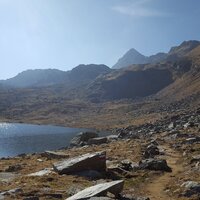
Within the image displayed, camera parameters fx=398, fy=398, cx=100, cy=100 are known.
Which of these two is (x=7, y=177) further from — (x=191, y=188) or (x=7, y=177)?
(x=191, y=188)

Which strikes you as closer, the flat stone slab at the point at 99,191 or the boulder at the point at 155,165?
the flat stone slab at the point at 99,191

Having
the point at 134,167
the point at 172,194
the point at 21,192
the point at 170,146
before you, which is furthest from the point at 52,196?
the point at 170,146

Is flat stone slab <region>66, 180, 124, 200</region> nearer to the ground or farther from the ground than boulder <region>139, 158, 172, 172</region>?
farther from the ground

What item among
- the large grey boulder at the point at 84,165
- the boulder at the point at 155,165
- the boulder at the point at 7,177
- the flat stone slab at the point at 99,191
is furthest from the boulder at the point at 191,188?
the boulder at the point at 7,177

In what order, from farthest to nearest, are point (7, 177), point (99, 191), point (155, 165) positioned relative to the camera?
point (155, 165) < point (7, 177) < point (99, 191)

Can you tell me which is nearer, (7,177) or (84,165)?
(84,165)

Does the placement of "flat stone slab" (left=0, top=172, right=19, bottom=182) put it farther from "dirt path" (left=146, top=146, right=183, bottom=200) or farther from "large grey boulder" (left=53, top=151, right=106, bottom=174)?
"dirt path" (left=146, top=146, right=183, bottom=200)

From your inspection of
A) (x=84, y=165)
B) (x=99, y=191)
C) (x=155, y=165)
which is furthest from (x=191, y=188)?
(x=155, y=165)

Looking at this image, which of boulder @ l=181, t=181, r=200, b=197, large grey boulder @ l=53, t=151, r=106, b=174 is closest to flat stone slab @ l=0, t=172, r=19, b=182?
large grey boulder @ l=53, t=151, r=106, b=174

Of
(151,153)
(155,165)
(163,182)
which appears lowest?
(163,182)

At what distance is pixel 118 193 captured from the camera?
22938mm

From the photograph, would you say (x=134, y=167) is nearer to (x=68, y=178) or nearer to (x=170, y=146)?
(x=68, y=178)

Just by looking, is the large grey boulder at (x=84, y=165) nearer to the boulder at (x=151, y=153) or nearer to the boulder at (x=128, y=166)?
the boulder at (x=128, y=166)

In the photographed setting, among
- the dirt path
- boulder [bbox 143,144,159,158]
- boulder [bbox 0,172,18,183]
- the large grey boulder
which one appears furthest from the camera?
boulder [bbox 143,144,159,158]
